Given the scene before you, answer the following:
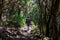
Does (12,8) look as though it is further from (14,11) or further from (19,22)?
(19,22)

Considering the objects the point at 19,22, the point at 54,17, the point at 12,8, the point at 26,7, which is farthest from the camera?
the point at 19,22

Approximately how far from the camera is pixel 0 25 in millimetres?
12375

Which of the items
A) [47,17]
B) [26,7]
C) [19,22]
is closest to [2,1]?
[26,7]

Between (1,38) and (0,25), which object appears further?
(0,25)

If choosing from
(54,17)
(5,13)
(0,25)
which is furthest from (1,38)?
(54,17)

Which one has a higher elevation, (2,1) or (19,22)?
(2,1)

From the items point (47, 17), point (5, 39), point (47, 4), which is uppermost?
point (47, 4)

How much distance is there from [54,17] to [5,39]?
338 centimetres

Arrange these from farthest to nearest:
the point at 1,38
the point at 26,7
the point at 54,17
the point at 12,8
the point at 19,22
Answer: the point at 19,22, the point at 26,7, the point at 12,8, the point at 1,38, the point at 54,17

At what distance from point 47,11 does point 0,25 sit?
3.95 meters

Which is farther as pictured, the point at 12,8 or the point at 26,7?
the point at 26,7

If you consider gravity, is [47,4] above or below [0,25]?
above

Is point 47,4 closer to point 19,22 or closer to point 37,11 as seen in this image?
point 37,11

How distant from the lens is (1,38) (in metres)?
9.89
